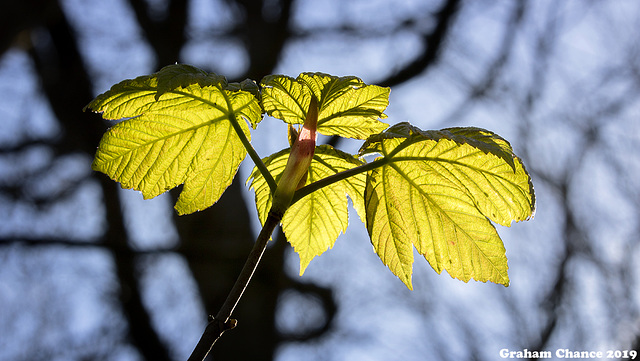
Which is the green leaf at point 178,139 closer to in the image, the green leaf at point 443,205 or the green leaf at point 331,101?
the green leaf at point 331,101

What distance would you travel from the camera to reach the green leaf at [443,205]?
0.51 m

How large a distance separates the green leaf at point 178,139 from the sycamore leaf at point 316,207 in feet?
0.18

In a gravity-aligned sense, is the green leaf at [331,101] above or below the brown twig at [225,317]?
above

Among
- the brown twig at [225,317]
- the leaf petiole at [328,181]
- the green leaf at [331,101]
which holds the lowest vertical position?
the brown twig at [225,317]

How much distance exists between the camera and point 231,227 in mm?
A: 1885

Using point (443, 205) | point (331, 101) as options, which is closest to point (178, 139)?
point (331, 101)

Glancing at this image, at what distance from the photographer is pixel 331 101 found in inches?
21.1

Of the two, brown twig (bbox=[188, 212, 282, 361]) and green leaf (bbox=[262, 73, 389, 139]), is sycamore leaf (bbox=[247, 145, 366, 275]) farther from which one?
brown twig (bbox=[188, 212, 282, 361])

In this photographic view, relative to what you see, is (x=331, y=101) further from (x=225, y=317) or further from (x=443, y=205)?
(x=225, y=317)

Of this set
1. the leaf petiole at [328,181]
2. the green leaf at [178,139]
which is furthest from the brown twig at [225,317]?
the green leaf at [178,139]

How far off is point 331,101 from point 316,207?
14 centimetres

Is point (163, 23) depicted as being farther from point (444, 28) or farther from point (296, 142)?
point (296, 142)

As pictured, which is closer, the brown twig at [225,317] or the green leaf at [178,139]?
the brown twig at [225,317]

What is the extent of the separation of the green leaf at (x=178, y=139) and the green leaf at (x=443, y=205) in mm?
162
